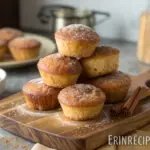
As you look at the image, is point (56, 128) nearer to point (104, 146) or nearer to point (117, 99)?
point (104, 146)

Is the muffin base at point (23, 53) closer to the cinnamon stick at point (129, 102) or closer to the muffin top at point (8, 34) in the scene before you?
the muffin top at point (8, 34)

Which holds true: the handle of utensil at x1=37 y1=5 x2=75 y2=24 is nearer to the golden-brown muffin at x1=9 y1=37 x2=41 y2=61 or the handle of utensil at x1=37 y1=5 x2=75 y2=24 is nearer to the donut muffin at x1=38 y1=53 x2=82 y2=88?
the golden-brown muffin at x1=9 y1=37 x2=41 y2=61

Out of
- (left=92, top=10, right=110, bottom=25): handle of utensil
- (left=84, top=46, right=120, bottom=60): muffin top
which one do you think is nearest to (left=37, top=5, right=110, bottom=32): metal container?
(left=92, top=10, right=110, bottom=25): handle of utensil

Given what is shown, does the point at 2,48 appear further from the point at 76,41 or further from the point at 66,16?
the point at 76,41

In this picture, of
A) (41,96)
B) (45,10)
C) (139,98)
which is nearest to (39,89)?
(41,96)

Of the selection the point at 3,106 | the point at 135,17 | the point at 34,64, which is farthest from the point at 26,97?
the point at 135,17

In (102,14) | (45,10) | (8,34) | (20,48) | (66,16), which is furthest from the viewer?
(45,10)

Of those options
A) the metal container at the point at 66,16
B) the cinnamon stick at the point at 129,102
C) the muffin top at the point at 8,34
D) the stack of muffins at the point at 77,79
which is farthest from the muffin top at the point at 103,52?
the metal container at the point at 66,16
